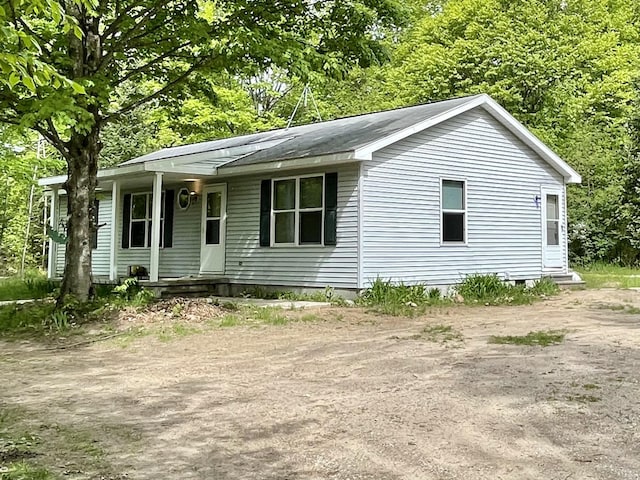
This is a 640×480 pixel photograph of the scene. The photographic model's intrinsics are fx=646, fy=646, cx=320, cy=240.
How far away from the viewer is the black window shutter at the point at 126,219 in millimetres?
16516

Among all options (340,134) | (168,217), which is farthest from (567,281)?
(168,217)

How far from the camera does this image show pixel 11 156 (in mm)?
15672

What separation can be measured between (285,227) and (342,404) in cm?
843

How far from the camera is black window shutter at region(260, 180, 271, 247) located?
43.7ft

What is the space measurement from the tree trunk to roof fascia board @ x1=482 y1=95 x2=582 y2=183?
325 inches

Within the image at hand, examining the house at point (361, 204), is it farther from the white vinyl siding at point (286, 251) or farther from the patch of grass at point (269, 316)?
the patch of grass at point (269, 316)

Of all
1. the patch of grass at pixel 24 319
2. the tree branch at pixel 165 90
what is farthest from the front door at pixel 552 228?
the patch of grass at pixel 24 319

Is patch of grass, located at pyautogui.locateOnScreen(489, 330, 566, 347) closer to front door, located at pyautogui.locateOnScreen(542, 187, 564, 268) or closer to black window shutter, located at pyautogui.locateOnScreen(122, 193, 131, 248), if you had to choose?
front door, located at pyautogui.locateOnScreen(542, 187, 564, 268)

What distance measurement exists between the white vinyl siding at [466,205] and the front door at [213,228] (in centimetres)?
385

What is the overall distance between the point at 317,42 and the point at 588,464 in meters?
8.99

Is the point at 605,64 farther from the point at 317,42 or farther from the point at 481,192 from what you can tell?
the point at 317,42

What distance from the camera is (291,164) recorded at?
12297 millimetres

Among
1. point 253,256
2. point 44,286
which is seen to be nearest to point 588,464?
point 253,256

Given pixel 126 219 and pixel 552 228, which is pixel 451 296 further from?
pixel 126 219
